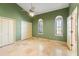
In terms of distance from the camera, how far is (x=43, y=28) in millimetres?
10422

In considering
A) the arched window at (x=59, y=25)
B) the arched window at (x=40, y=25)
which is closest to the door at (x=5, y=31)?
the arched window at (x=59, y=25)

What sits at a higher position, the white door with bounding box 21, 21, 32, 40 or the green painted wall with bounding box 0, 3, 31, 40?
the green painted wall with bounding box 0, 3, 31, 40

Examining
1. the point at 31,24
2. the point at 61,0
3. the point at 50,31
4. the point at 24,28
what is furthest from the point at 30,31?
the point at 61,0

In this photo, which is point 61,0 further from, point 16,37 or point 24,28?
point 24,28

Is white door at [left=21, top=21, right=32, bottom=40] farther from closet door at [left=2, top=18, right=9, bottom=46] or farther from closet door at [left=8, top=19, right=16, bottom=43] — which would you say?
closet door at [left=2, top=18, right=9, bottom=46]

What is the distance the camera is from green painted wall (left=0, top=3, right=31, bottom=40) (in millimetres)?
6473

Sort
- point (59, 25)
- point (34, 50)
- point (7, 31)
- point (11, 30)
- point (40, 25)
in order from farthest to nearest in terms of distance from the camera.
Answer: point (40, 25)
point (59, 25)
point (11, 30)
point (7, 31)
point (34, 50)

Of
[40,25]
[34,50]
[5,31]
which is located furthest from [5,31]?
[40,25]

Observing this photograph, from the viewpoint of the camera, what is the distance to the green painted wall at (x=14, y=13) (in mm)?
6473

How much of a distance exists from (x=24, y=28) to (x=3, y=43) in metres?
3.57

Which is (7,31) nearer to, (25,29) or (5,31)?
(5,31)

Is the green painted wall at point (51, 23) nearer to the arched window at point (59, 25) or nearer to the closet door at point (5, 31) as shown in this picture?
the arched window at point (59, 25)

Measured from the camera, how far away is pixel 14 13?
784 cm

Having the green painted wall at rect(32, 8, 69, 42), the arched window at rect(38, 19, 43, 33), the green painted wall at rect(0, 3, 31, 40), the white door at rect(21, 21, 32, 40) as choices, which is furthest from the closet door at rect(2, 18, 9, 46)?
the arched window at rect(38, 19, 43, 33)
